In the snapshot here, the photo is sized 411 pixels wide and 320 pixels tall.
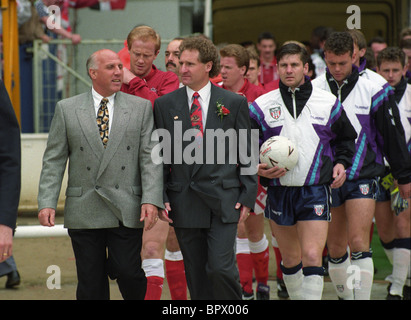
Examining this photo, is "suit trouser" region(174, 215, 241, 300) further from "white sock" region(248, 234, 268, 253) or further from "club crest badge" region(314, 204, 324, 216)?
"white sock" region(248, 234, 268, 253)

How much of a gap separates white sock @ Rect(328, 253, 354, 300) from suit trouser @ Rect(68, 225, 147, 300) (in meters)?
1.75

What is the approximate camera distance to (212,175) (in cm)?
544

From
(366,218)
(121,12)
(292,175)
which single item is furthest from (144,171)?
(121,12)

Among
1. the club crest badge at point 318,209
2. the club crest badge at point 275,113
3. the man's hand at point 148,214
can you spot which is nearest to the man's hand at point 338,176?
the club crest badge at point 318,209

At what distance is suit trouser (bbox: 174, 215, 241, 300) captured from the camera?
5.39m

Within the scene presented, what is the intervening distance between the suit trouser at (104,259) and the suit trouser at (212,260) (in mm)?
348

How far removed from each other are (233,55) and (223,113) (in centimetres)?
163

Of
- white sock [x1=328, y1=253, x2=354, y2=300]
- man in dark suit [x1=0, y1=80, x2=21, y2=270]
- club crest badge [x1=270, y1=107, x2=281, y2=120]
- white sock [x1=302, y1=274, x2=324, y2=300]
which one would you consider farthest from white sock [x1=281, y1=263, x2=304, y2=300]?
man in dark suit [x1=0, y1=80, x2=21, y2=270]

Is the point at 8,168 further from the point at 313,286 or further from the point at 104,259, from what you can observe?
the point at 313,286

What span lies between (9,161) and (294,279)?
301 cm

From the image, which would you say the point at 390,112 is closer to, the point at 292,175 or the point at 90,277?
the point at 292,175

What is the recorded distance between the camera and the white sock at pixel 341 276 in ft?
20.9

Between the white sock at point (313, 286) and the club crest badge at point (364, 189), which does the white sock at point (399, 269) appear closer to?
the club crest badge at point (364, 189)

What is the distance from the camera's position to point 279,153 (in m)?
5.75
